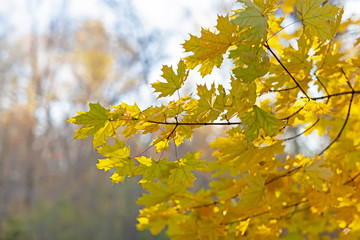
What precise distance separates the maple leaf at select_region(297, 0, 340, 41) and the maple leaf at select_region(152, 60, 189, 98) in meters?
0.28

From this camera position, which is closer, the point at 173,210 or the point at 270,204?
the point at 270,204

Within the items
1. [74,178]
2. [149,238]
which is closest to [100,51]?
[74,178]

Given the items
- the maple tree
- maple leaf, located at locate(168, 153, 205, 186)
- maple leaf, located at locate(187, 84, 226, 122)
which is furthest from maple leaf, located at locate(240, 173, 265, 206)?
maple leaf, located at locate(187, 84, 226, 122)

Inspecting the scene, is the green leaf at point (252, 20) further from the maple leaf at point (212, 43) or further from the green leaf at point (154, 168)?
the green leaf at point (154, 168)

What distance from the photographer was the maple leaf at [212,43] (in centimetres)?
66

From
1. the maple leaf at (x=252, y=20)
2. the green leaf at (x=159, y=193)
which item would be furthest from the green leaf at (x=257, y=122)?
the green leaf at (x=159, y=193)

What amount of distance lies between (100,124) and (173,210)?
585 mm

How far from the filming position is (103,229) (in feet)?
32.4

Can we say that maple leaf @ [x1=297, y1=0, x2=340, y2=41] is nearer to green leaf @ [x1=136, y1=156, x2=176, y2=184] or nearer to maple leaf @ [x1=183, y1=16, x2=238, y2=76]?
maple leaf @ [x1=183, y1=16, x2=238, y2=76]

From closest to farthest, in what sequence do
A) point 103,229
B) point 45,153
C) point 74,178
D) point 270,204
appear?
point 270,204 < point 103,229 < point 74,178 < point 45,153

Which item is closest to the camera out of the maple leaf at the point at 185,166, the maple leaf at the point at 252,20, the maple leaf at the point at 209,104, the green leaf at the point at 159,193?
the maple leaf at the point at 252,20

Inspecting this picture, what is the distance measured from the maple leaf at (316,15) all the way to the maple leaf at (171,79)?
0.28m

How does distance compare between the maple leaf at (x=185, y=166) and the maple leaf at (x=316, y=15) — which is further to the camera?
the maple leaf at (x=185, y=166)

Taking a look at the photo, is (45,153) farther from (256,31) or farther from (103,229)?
(256,31)
